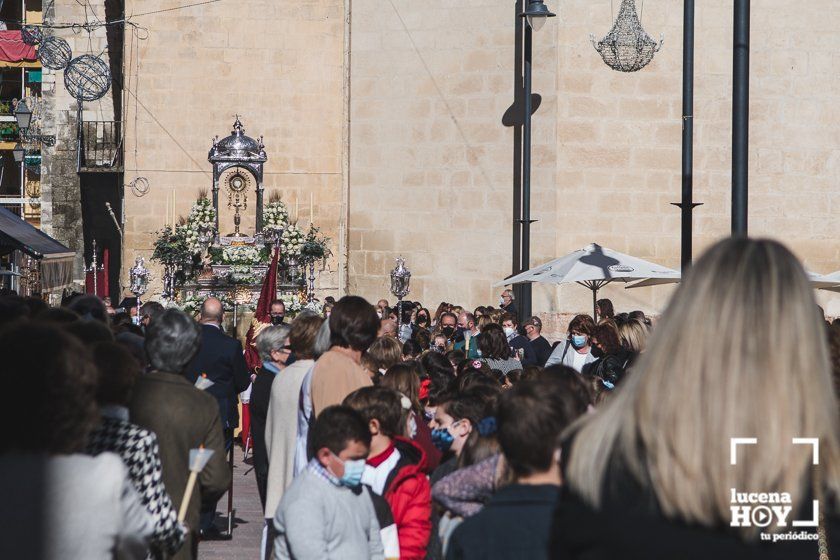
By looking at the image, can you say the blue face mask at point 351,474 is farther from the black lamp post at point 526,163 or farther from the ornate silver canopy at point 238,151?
the ornate silver canopy at point 238,151

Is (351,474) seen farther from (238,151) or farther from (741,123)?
(238,151)

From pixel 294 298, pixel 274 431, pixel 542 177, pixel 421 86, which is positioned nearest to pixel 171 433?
pixel 274 431

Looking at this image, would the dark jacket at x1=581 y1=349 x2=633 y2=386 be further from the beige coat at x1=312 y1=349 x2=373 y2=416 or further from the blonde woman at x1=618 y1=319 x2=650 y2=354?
the beige coat at x1=312 y1=349 x2=373 y2=416

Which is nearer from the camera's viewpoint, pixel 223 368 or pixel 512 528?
pixel 512 528

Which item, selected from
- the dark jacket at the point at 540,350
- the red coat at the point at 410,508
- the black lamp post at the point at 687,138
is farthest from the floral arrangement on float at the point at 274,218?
the red coat at the point at 410,508

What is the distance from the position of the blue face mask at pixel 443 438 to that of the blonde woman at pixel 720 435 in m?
3.91

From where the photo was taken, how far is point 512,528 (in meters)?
3.68

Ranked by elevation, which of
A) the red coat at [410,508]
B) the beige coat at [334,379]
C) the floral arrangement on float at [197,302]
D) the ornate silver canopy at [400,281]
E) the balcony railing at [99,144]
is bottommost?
the red coat at [410,508]

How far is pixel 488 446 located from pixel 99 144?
25.2 metres

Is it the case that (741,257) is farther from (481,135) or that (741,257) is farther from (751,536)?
(481,135)

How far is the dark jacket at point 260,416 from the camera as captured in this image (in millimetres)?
9203

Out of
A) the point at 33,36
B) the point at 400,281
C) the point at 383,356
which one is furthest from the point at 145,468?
the point at 33,36

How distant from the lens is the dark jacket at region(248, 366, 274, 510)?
920 cm

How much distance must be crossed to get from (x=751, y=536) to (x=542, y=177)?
19.6m
